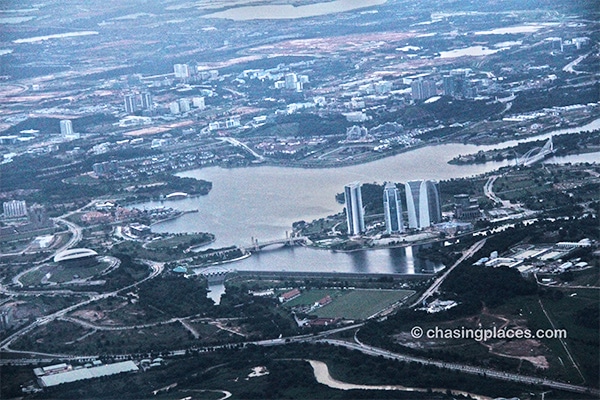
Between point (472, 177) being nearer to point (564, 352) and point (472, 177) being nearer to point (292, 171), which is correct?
point (292, 171)

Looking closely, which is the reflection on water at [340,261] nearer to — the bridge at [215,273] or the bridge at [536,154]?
the bridge at [215,273]

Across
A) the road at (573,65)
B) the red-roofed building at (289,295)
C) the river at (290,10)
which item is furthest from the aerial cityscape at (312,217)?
the river at (290,10)

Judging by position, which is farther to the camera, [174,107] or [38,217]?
[174,107]

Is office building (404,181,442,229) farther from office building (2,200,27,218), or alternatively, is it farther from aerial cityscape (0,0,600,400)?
office building (2,200,27,218)

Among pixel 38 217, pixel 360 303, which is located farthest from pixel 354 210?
pixel 38 217

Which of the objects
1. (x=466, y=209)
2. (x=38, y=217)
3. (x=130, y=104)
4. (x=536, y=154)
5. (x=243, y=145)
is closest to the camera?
(x=466, y=209)

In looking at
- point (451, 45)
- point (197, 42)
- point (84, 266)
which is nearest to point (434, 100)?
point (451, 45)

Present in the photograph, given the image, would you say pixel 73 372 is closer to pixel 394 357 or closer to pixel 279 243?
pixel 394 357
